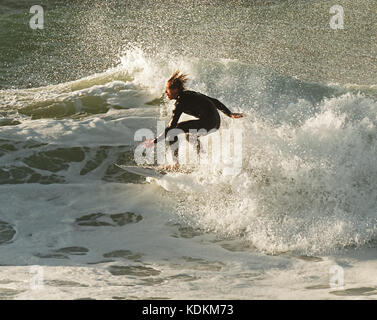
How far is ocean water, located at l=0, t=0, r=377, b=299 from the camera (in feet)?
20.0

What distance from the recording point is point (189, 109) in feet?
26.6

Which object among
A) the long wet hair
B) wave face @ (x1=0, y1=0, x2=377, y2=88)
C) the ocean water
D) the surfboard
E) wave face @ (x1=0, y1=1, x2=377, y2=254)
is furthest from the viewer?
wave face @ (x1=0, y1=0, x2=377, y2=88)

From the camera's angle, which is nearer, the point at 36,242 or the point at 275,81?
the point at 36,242

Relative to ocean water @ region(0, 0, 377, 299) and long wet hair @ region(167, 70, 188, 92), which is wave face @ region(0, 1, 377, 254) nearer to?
ocean water @ region(0, 0, 377, 299)

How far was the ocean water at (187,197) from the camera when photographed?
6086 millimetres

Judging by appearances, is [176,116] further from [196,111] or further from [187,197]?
[187,197]

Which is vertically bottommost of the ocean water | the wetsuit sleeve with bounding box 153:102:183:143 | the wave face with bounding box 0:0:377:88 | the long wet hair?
the ocean water

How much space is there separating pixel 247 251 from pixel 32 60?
12.5 metres

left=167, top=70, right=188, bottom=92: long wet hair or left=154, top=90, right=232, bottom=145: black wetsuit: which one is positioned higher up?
left=167, top=70, right=188, bottom=92: long wet hair

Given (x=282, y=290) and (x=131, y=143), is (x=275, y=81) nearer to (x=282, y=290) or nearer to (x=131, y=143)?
(x=131, y=143)

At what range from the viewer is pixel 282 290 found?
5.68 metres

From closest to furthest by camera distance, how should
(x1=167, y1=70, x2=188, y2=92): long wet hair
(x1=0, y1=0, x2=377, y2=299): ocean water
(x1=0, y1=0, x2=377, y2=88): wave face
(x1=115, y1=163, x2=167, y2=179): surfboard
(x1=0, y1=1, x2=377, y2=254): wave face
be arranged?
(x1=0, y1=0, x2=377, y2=299): ocean water
(x1=0, y1=1, x2=377, y2=254): wave face
(x1=167, y1=70, x2=188, y2=92): long wet hair
(x1=115, y1=163, x2=167, y2=179): surfboard
(x1=0, y1=0, x2=377, y2=88): wave face

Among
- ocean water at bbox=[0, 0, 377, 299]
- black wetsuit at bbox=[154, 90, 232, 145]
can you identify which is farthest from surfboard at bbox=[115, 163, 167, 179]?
black wetsuit at bbox=[154, 90, 232, 145]
